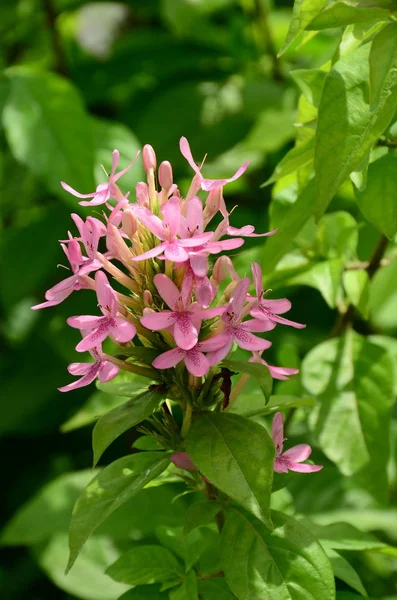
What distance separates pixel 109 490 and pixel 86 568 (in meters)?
0.90

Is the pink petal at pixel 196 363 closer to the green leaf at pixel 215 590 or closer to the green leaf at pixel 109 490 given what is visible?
the green leaf at pixel 109 490

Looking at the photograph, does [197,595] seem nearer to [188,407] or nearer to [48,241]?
[188,407]

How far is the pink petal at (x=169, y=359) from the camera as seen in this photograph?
780 mm

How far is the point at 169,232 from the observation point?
785 millimetres

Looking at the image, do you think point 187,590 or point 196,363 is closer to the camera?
point 196,363

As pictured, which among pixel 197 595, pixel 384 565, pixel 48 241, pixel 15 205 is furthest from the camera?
pixel 15 205

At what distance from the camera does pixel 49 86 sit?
183 centimetres

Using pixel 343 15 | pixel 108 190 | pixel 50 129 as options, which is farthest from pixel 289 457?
pixel 50 129

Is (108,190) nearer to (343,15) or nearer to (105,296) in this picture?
(105,296)

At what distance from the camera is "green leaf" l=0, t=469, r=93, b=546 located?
5.33 ft

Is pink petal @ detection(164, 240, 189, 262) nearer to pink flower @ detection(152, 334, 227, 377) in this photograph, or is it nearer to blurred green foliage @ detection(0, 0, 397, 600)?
pink flower @ detection(152, 334, 227, 377)

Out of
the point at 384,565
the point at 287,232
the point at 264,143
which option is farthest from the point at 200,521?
the point at 384,565

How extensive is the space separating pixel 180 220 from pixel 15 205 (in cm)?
175

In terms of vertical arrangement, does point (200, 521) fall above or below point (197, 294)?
below
